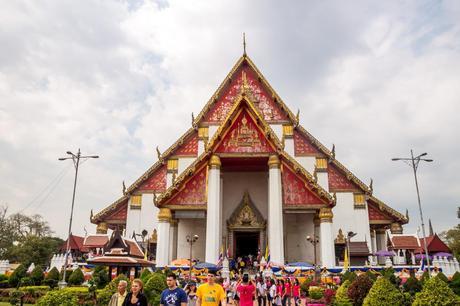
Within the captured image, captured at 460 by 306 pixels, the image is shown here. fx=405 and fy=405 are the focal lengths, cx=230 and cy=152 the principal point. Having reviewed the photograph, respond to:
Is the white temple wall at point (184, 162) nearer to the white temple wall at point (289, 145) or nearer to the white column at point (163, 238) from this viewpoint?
the white column at point (163, 238)

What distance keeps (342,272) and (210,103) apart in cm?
1164

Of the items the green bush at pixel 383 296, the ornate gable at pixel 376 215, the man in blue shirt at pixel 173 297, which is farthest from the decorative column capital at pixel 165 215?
the man in blue shirt at pixel 173 297

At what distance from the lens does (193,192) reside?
19.3m

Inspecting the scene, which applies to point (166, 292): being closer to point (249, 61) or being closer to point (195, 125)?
point (195, 125)

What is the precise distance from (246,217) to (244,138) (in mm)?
4149

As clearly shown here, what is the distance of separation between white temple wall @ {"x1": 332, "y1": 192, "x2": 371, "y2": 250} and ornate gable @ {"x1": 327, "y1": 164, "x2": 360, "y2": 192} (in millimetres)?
519

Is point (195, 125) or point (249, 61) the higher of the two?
point (249, 61)

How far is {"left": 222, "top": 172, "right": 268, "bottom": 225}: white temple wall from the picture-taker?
21273 mm

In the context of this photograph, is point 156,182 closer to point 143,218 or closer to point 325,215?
point 143,218

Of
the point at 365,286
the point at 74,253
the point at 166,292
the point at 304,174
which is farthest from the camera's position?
the point at 74,253

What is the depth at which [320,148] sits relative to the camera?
2225 centimetres

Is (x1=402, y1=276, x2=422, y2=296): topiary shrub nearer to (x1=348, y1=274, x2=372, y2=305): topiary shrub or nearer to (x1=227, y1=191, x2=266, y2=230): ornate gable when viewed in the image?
(x1=348, y1=274, x2=372, y2=305): topiary shrub

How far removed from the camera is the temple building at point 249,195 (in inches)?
736

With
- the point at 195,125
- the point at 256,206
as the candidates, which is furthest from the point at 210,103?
the point at 256,206
